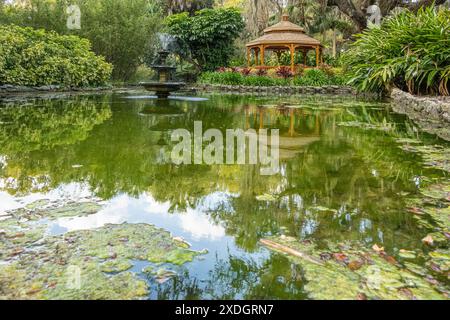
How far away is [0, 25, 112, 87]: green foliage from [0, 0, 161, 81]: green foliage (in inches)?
77.9

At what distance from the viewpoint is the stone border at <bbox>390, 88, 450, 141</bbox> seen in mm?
6156

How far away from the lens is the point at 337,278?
1819mm

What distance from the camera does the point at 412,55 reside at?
9.61 metres

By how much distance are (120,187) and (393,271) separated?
2138 millimetres

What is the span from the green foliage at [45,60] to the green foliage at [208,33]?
19.6 ft

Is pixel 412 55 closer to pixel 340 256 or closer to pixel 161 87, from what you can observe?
pixel 161 87

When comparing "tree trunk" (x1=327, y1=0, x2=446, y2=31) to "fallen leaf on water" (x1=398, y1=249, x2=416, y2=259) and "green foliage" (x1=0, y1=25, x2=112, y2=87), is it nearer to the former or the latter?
"green foliage" (x1=0, y1=25, x2=112, y2=87)

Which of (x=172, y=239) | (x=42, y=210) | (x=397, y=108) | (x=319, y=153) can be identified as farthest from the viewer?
(x=397, y=108)

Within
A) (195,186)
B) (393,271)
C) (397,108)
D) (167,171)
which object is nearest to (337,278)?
(393,271)

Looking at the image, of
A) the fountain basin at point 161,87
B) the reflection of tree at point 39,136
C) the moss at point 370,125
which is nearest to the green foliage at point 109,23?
the fountain basin at point 161,87

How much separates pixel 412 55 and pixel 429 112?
2.82 metres

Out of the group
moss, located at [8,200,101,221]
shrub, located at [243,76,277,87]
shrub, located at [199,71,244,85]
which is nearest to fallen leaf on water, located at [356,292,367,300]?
moss, located at [8,200,101,221]

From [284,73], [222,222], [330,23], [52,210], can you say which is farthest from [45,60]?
[330,23]
